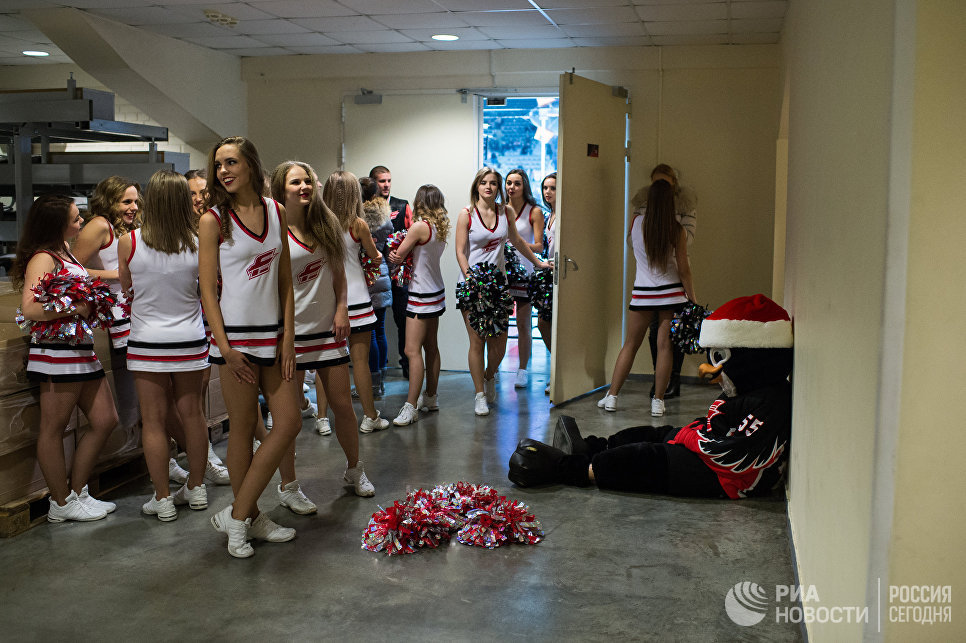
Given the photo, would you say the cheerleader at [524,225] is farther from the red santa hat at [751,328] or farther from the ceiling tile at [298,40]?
the red santa hat at [751,328]

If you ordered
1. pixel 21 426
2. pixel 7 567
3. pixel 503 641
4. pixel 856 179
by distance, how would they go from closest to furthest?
pixel 856 179 → pixel 503 641 → pixel 7 567 → pixel 21 426

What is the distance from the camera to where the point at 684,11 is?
6.14m

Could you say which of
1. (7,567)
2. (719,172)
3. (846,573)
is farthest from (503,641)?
(719,172)

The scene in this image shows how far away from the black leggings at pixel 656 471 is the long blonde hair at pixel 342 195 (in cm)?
199

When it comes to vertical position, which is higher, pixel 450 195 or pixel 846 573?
pixel 450 195

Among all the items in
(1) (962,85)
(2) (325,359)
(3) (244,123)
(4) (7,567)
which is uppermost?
(3) (244,123)

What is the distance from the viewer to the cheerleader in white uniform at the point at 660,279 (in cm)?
599

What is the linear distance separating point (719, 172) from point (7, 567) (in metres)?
6.08

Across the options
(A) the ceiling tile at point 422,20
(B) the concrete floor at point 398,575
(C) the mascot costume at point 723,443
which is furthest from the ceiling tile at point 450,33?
(B) the concrete floor at point 398,575

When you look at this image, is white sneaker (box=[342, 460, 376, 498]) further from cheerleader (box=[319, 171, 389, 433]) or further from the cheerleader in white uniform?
the cheerleader in white uniform

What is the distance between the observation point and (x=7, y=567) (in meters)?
3.41

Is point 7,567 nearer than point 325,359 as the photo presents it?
Yes

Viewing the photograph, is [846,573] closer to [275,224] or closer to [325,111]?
[275,224]

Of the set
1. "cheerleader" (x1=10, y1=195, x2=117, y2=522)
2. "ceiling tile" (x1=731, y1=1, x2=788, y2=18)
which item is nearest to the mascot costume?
"cheerleader" (x1=10, y1=195, x2=117, y2=522)
